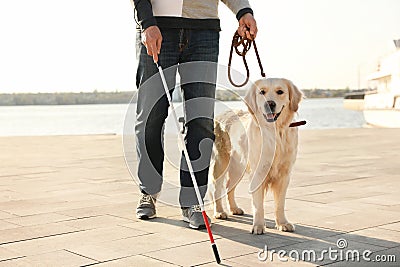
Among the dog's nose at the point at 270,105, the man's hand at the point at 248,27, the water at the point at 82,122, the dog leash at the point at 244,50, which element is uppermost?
the man's hand at the point at 248,27

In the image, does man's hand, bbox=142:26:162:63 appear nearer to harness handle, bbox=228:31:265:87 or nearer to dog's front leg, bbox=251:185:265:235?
harness handle, bbox=228:31:265:87

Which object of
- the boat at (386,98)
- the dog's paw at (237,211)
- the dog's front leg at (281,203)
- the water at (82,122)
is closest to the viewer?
the dog's front leg at (281,203)

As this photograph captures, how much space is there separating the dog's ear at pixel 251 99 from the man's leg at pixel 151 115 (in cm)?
48

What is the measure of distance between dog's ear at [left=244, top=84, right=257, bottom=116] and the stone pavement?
0.73 meters

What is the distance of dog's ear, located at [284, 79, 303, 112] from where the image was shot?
4012 mm

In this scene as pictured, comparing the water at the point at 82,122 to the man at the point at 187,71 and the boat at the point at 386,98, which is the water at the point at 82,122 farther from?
the boat at the point at 386,98

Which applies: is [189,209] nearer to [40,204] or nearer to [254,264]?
[254,264]

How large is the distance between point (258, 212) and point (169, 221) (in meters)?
0.65

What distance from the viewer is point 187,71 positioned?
4145mm

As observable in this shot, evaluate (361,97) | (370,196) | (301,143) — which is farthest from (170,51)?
(361,97)

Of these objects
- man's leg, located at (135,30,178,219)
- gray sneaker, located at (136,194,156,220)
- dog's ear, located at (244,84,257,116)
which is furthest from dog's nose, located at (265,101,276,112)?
gray sneaker, located at (136,194,156,220)

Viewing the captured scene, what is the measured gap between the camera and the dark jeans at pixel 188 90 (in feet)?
13.4

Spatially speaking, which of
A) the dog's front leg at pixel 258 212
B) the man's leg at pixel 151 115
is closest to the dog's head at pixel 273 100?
the dog's front leg at pixel 258 212

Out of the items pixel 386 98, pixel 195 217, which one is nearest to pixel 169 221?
pixel 195 217
